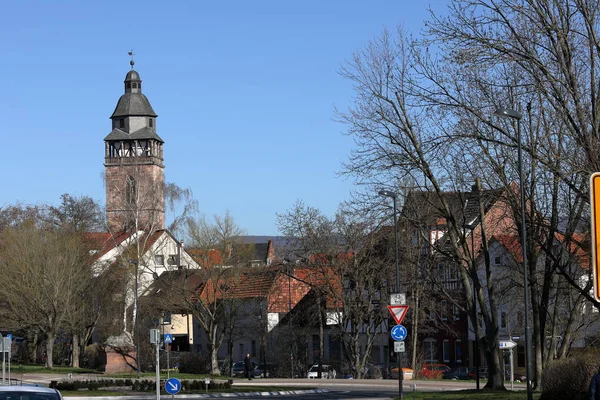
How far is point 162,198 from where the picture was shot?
83375 millimetres

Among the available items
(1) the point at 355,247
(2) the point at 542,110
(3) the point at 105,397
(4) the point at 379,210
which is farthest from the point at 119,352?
(2) the point at 542,110

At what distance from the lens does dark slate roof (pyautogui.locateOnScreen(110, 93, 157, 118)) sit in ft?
440

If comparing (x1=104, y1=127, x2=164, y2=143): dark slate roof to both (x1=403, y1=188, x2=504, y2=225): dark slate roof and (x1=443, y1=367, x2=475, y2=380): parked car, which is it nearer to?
(x1=443, y1=367, x2=475, y2=380): parked car

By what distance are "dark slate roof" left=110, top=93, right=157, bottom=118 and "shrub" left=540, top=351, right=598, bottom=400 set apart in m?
113

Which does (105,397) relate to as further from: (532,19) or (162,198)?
(162,198)

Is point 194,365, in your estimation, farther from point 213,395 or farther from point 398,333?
point 398,333

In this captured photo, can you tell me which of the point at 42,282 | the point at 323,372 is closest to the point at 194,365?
the point at 323,372

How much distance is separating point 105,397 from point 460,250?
13637 mm

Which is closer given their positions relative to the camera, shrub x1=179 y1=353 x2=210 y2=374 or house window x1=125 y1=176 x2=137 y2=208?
shrub x1=179 y1=353 x2=210 y2=374

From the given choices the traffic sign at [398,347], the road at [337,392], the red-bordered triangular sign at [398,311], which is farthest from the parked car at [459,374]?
the red-bordered triangular sign at [398,311]

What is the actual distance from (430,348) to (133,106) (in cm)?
7050

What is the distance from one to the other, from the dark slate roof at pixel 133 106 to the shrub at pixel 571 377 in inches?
4429

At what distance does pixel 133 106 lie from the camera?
5310 inches

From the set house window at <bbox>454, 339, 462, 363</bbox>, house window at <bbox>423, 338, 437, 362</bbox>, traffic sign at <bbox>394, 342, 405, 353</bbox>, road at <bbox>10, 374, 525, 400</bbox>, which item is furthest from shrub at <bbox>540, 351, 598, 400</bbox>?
house window at <bbox>423, 338, 437, 362</bbox>
